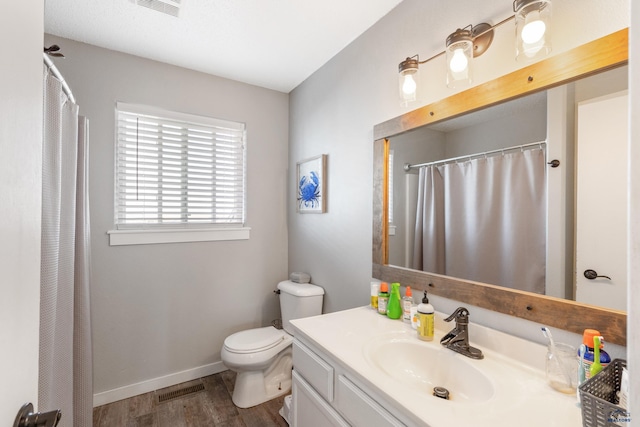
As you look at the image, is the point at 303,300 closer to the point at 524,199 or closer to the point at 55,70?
the point at 524,199

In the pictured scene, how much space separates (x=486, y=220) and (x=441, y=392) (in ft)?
2.20

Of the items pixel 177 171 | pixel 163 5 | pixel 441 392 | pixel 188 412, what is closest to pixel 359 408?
pixel 441 392

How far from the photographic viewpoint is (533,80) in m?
1.03

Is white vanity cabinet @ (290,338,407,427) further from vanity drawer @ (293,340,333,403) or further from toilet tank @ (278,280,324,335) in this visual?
toilet tank @ (278,280,324,335)

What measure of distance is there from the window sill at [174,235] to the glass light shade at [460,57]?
6.02 feet

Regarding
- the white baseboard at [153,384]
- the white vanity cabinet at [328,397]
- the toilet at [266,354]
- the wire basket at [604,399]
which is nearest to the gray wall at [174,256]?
the white baseboard at [153,384]

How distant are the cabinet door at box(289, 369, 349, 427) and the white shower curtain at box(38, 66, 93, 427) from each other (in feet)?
3.05

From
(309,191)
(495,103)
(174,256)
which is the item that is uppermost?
(495,103)

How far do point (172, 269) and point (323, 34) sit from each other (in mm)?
1918

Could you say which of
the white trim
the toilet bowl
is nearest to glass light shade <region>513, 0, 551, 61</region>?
the white trim

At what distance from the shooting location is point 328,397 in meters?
1.13

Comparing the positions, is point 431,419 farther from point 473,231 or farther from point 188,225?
point 188,225

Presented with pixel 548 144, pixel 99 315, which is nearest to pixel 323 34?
pixel 548 144

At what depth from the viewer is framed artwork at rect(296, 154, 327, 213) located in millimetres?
2143
